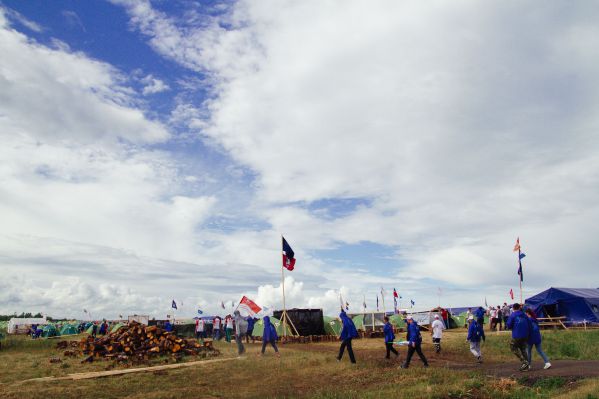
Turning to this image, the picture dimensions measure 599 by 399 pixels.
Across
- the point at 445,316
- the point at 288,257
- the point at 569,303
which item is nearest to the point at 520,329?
the point at 288,257

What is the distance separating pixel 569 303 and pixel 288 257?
21915mm

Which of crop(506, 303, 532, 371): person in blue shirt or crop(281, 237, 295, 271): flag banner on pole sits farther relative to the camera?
crop(281, 237, 295, 271): flag banner on pole

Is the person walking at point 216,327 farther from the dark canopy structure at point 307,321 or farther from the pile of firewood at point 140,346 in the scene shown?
the pile of firewood at point 140,346

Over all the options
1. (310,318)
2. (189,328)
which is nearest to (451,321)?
(310,318)

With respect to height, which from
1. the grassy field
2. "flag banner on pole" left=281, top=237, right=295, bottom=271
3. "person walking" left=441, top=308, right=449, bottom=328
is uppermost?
"flag banner on pole" left=281, top=237, right=295, bottom=271

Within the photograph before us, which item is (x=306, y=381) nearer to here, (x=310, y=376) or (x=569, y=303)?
(x=310, y=376)

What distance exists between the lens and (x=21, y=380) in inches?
642

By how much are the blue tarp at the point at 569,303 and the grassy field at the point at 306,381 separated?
1499 cm

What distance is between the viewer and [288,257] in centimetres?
3334

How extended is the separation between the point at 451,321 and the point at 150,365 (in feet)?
108

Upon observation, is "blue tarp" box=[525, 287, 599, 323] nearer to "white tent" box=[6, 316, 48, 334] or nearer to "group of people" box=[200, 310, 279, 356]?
"group of people" box=[200, 310, 279, 356]

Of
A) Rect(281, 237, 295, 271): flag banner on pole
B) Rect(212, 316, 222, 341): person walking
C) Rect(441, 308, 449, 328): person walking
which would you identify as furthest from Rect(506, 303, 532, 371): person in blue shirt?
Rect(212, 316, 222, 341): person walking

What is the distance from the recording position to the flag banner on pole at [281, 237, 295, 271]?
109 feet

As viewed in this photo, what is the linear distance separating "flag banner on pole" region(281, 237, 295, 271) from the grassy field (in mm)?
11951
